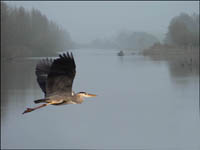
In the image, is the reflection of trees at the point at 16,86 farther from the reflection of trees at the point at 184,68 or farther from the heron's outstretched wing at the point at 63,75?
the heron's outstretched wing at the point at 63,75

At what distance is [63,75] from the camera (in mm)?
4227

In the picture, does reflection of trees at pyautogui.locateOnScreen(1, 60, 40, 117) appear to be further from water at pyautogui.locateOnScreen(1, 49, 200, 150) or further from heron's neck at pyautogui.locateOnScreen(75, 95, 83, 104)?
heron's neck at pyautogui.locateOnScreen(75, 95, 83, 104)

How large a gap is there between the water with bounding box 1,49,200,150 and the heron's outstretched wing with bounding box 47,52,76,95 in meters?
12.0

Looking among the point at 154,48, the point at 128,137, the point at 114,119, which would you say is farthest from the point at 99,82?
the point at 154,48

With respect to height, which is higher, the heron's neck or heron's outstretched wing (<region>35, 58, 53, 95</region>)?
heron's outstretched wing (<region>35, 58, 53, 95</region>)

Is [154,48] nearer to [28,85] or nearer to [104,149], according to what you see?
[28,85]

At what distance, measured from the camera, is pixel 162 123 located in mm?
24812

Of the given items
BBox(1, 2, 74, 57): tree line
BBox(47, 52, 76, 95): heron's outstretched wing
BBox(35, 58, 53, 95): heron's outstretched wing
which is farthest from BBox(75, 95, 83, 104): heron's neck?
BBox(1, 2, 74, 57): tree line

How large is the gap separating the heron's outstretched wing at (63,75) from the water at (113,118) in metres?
12.0

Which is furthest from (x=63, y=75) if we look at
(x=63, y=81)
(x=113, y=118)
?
(x=113, y=118)

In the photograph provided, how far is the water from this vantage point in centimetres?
2250

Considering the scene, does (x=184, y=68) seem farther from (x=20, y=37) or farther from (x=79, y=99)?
(x=79, y=99)

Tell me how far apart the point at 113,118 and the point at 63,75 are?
22433 mm

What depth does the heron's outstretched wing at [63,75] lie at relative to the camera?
418cm
